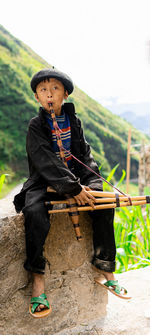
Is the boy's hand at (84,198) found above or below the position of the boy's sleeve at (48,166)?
below

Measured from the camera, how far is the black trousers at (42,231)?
139 centimetres

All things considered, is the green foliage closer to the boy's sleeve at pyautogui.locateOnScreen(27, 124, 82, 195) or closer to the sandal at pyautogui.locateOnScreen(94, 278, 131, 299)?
the sandal at pyautogui.locateOnScreen(94, 278, 131, 299)

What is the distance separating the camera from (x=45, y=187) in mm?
1523

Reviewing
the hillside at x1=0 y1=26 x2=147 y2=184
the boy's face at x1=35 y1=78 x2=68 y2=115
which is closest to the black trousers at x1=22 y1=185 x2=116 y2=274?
the boy's face at x1=35 y1=78 x2=68 y2=115

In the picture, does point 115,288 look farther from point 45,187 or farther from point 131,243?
point 131,243

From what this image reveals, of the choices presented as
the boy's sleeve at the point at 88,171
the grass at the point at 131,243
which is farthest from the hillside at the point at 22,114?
the boy's sleeve at the point at 88,171

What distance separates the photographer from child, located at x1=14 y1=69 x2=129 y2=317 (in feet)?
4.58

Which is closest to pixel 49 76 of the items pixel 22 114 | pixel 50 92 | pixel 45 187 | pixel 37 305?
pixel 50 92

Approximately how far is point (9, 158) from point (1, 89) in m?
2.51

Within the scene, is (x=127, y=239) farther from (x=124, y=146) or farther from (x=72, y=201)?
(x=124, y=146)

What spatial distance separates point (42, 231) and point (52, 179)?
0.84 feet

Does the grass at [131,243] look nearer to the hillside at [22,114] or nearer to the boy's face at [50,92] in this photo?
the boy's face at [50,92]

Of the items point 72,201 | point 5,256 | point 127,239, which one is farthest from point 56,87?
point 127,239

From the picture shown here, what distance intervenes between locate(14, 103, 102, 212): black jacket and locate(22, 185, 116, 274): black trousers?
0.10m
